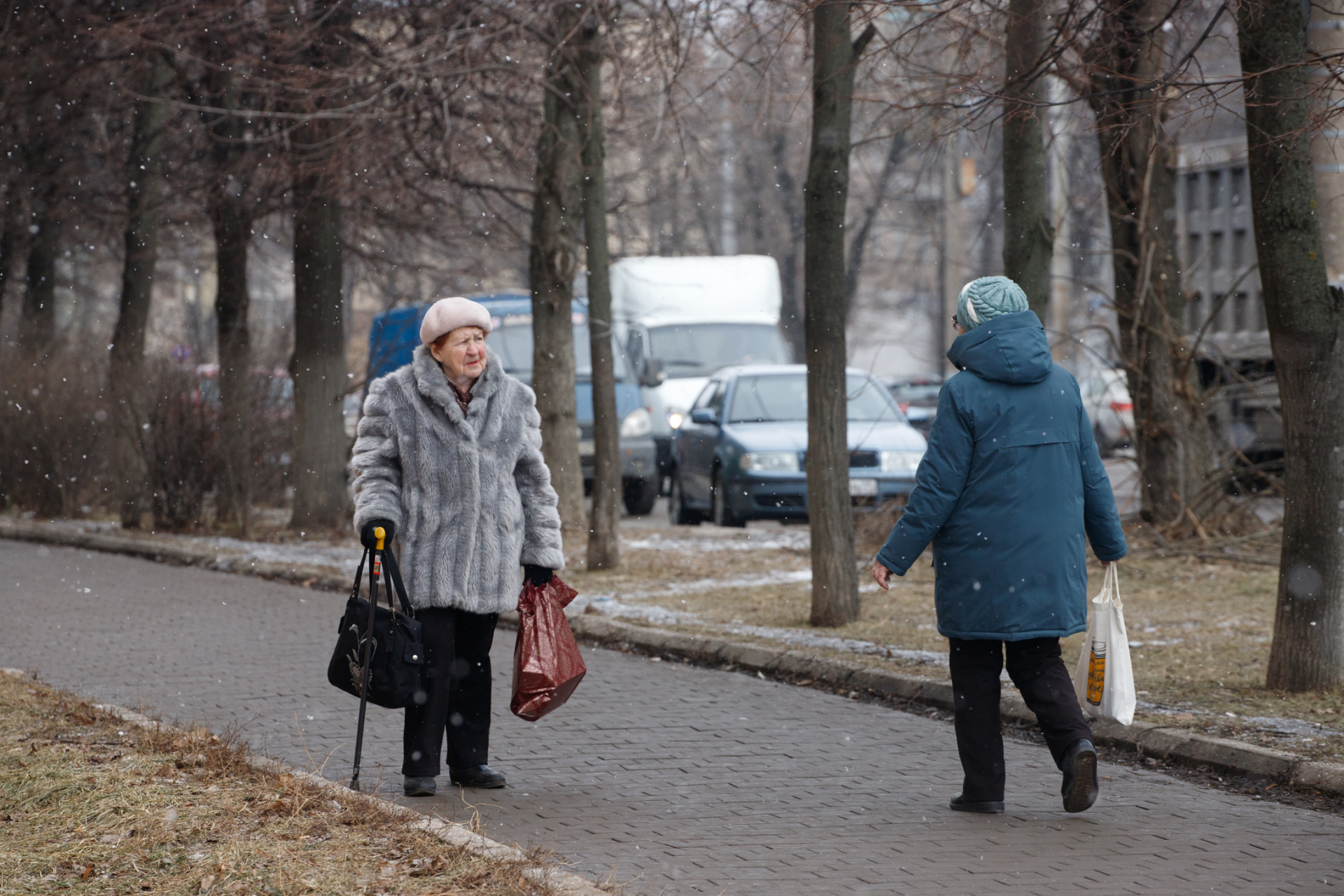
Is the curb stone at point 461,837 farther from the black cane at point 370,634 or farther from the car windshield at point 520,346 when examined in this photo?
the car windshield at point 520,346

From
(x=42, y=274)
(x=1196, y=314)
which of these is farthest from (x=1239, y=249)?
(x=42, y=274)

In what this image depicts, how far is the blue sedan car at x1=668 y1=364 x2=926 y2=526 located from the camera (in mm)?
14891

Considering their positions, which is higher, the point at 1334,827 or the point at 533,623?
the point at 533,623

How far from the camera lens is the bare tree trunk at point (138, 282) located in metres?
16.4

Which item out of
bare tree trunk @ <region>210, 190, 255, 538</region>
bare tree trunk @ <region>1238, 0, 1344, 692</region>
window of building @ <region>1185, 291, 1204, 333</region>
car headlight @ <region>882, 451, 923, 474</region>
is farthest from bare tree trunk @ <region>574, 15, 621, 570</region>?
window of building @ <region>1185, 291, 1204, 333</region>

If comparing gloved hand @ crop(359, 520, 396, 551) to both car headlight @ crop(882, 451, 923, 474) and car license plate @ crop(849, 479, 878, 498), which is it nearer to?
car license plate @ crop(849, 479, 878, 498)

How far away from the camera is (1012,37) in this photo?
334 inches

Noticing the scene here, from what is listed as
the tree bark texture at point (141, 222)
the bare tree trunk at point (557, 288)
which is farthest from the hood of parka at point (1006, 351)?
the tree bark texture at point (141, 222)

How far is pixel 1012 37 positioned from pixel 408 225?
343 inches

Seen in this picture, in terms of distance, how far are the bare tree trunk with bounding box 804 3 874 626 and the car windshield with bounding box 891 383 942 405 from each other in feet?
91.4

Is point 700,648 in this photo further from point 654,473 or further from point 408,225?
point 654,473

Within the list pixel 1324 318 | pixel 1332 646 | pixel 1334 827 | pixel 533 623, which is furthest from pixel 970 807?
pixel 1324 318

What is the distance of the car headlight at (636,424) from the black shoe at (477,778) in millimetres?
13484

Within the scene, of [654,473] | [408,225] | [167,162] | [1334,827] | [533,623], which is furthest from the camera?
[654,473]
